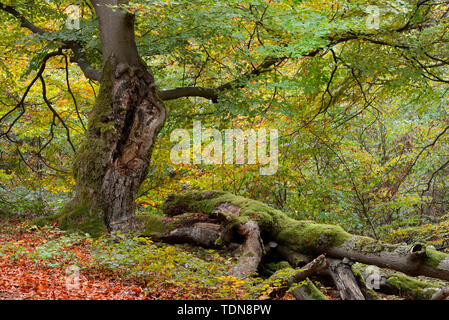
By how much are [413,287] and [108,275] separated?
194 inches

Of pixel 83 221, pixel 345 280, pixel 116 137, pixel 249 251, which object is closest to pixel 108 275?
pixel 83 221

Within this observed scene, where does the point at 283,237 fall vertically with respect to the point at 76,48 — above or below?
below

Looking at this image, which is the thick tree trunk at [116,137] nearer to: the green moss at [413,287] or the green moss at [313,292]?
the green moss at [313,292]

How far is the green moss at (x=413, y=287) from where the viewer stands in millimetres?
6141

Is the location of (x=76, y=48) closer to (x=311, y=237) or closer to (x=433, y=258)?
(x=311, y=237)

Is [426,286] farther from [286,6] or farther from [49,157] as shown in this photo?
[49,157]

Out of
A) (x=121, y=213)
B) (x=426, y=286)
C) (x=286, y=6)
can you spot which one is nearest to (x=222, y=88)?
(x=286, y=6)

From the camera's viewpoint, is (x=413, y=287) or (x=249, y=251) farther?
(x=413, y=287)

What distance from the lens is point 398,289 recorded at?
20.8 ft

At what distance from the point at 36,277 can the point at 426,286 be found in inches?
236

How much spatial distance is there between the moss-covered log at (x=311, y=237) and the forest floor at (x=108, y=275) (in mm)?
1956

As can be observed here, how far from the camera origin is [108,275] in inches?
186

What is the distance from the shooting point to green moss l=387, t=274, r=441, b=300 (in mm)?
6141

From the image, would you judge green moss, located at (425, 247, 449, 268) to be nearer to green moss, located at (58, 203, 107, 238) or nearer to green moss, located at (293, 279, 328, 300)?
green moss, located at (293, 279, 328, 300)
